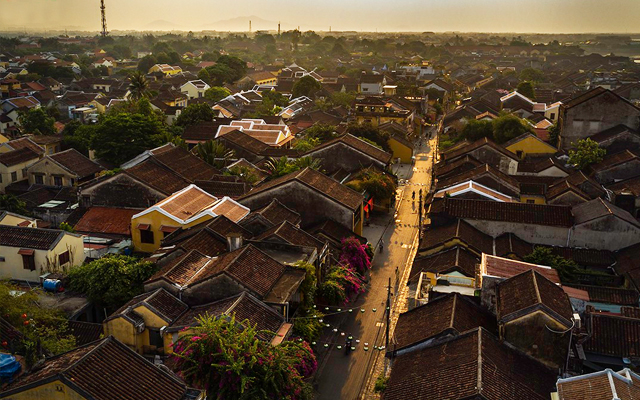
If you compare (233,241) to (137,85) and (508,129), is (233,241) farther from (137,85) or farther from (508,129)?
(137,85)

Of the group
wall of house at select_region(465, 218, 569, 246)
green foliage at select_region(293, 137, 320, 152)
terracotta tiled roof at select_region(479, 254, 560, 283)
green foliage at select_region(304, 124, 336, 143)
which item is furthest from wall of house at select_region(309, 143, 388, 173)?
terracotta tiled roof at select_region(479, 254, 560, 283)

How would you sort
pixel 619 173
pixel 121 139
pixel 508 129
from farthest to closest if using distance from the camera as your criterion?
pixel 508 129 → pixel 121 139 → pixel 619 173

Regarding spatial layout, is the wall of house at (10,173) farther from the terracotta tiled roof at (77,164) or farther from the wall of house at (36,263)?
the wall of house at (36,263)

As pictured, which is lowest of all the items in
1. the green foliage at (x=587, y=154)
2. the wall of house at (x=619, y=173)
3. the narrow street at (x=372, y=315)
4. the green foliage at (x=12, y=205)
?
the narrow street at (x=372, y=315)

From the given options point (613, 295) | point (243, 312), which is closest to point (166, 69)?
point (243, 312)

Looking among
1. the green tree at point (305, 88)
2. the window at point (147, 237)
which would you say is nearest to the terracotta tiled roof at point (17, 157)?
the window at point (147, 237)

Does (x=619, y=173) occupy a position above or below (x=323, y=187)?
below

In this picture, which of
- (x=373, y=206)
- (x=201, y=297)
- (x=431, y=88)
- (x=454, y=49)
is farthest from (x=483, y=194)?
(x=454, y=49)
